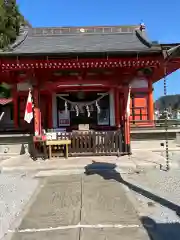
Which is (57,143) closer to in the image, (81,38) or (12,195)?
(12,195)

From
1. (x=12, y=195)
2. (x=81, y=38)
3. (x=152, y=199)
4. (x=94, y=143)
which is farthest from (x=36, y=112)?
(x=152, y=199)

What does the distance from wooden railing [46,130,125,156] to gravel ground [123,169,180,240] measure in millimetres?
3039

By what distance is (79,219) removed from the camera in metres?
5.02

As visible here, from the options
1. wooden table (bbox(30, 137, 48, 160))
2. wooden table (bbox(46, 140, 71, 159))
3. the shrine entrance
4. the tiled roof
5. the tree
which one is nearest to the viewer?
wooden table (bbox(46, 140, 71, 159))

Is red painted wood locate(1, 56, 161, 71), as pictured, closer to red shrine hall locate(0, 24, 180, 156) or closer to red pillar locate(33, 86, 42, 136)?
red shrine hall locate(0, 24, 180, 156)

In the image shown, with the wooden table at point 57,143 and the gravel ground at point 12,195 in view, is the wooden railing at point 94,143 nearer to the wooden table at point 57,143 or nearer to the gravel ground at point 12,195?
the wooden table at point 57,143

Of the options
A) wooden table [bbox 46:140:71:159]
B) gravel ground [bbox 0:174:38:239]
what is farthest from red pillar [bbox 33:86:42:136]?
gravel ground [bbox 0:174:38:239]

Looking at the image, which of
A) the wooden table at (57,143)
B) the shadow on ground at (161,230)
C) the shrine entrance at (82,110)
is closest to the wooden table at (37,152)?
the wooden table at (57,143)

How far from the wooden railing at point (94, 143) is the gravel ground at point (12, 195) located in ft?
10.5

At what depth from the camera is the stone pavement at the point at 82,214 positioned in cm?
438

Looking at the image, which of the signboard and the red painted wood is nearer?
the red painted wood

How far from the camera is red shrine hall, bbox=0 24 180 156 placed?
467 inches

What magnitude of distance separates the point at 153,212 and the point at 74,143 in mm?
7094

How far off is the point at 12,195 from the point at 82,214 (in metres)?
2.30
